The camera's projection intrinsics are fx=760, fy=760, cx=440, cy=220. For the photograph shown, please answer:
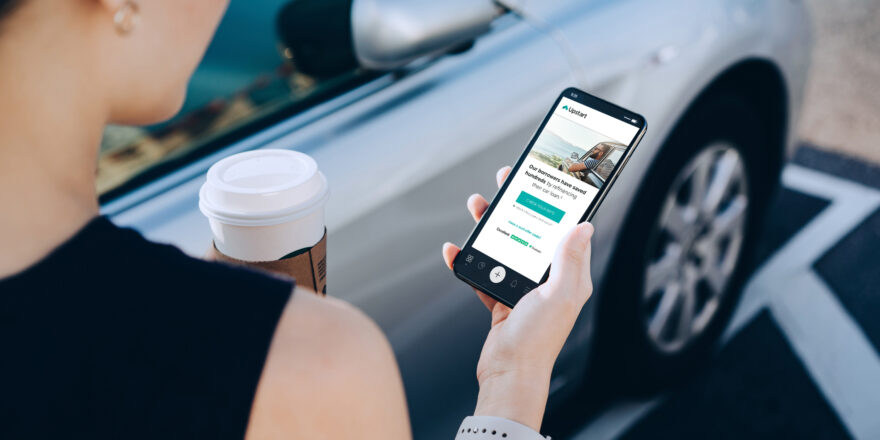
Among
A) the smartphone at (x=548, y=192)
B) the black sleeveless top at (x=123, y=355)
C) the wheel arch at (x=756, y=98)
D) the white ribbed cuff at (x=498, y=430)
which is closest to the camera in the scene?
the black sleeveless top at (x=123, y=355)

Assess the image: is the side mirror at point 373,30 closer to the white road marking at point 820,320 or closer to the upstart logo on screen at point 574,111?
the upstart logo on screen at point 574,111

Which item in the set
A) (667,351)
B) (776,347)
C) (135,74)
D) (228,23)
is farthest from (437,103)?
(776,347)

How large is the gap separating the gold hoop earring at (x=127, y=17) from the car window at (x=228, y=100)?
0.83 meters

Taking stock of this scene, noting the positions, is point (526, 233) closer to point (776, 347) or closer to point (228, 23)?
point (228, 23)

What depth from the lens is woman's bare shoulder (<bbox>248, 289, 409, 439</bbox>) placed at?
0.68m

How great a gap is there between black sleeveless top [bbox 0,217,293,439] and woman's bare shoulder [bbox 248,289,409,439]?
18 mm

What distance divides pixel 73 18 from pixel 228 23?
1.24m

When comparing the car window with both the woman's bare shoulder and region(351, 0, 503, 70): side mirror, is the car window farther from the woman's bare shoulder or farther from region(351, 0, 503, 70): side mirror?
the woman's bare shoulder

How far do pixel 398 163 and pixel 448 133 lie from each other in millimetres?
150

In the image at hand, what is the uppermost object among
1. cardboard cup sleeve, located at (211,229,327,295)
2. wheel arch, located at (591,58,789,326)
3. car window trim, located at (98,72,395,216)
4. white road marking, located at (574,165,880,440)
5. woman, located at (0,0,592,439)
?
wheel arch, located at (591,58,789,326)

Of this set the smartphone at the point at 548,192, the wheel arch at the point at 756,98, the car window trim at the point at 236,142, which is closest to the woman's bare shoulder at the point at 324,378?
the smartphone at the point at 548,192

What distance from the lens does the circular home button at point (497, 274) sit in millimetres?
1277

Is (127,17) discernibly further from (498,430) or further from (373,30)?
(373,30)

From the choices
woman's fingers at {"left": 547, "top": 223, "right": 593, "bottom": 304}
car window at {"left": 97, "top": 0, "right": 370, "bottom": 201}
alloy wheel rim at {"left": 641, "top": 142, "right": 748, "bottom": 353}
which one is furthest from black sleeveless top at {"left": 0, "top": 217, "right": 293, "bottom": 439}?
alloy wheel rim at {"left": 641, "top": 142, "right": 748, "bottom": 353}
